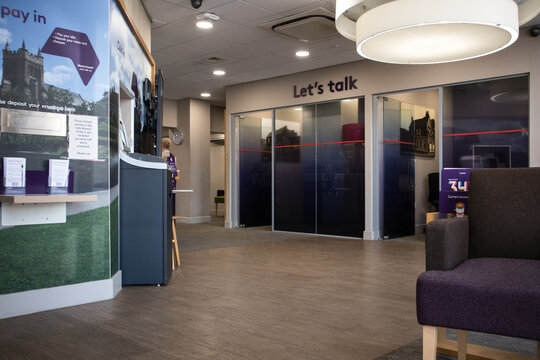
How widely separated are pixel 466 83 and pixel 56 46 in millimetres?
5995

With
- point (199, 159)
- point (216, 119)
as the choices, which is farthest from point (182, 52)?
point (216, 119)

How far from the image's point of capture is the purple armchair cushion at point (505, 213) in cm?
255

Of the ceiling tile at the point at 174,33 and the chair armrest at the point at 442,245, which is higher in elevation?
the ceiling tile at the point at 174,33

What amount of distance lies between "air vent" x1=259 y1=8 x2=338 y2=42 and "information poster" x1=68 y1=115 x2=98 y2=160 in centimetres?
361

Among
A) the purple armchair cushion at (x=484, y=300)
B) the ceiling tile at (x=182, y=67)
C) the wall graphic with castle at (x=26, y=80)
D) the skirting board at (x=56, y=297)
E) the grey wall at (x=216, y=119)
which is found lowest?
the skirting board at (x=56, y=297)

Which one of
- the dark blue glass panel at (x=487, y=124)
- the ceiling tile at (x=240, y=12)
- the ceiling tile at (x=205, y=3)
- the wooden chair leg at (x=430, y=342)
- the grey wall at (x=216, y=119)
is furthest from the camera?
the grey wall at (x=216, y=119)

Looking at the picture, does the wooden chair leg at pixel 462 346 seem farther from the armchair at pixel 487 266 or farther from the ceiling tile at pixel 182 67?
the ceiling tile at pixel 182 67

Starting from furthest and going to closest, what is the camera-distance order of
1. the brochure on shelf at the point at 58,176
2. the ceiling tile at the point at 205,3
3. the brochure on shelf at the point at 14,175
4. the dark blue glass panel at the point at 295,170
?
the dark blue glass panel at the point at 295,170, the ceiling tile at the point at 205,3, the brochure on shelf at the point at 58,176, the brochure on shelf at the point at 14,175

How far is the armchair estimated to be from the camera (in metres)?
1.87

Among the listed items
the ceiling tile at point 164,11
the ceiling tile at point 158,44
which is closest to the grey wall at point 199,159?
the ceiling tile at point 158,44

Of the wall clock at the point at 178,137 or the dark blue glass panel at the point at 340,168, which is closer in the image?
the dark blue glass panel at the point at 340,168

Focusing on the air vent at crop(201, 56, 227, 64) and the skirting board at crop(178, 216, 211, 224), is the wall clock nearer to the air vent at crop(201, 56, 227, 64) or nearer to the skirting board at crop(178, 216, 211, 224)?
the skirting board at crop(178, 216, 211, 224)

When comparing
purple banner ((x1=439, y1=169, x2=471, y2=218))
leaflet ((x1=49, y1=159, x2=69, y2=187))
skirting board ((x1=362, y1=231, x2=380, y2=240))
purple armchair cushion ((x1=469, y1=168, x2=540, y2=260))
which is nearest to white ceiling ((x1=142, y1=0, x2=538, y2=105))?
leaflet ((x1=49, y1=159, x2=69, y2=187))

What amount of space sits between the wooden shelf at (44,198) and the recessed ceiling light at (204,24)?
3835mm
